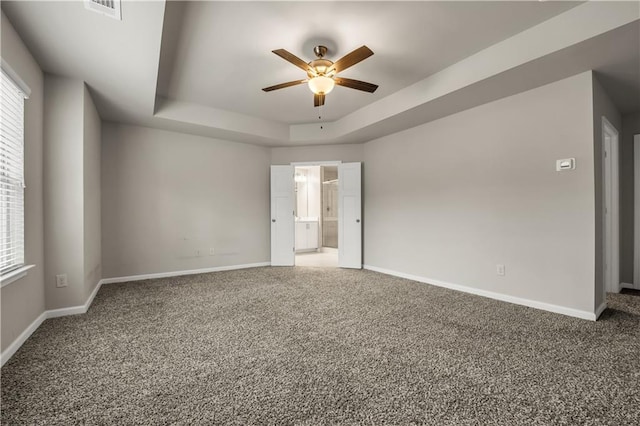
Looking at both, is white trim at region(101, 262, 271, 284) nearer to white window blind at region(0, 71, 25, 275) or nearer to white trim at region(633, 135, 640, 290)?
white window blind at region(0, 71, 25, 275)

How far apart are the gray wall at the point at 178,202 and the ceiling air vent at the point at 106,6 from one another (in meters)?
2.88

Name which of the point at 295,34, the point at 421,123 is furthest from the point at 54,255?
the point at 421,123

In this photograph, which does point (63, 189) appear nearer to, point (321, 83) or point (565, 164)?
point (321, 83)

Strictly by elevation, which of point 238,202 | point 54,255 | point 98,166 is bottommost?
point 54,255

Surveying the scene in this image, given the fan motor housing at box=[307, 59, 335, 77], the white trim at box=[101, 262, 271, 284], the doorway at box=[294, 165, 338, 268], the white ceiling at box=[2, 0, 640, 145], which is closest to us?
the white ceiling at box=[2, 0, 640, 145]

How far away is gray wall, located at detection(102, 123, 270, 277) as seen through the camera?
4.53 meters

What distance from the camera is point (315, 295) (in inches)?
148

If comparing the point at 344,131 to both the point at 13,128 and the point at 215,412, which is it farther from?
the point at 215,412

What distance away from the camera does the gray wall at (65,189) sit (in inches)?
116

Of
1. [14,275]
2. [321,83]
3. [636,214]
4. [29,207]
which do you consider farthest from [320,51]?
[636,214]

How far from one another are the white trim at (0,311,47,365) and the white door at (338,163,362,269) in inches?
164

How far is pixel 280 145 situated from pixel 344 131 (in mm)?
1382

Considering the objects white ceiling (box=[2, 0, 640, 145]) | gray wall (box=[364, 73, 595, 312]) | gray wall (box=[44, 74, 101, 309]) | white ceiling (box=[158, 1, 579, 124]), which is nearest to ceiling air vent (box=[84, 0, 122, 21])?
white ceiling (box=[2, 0, 640, 145])

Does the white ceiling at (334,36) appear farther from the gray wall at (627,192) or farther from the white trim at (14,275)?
A: the gray wall at (627,192)
